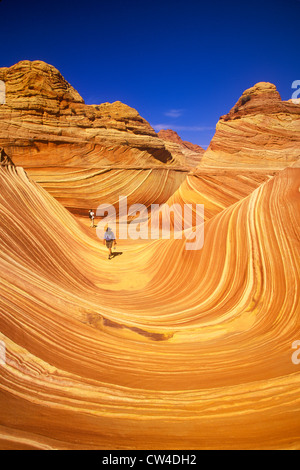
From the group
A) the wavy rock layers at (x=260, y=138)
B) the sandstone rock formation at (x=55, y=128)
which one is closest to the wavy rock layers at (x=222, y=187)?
the wavy rock layers at (x=260, y=138)

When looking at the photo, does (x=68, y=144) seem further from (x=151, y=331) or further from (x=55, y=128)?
(x=151, y=331)

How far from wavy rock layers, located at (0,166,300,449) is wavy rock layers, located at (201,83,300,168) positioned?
16.7 feet

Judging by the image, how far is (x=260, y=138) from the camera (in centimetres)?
824

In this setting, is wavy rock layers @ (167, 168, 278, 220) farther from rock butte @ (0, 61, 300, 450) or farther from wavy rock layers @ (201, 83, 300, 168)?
rock butte @ (0, 61, 300, 450)

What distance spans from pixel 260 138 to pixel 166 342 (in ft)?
26.5

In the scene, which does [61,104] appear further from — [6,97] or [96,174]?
[96,174]

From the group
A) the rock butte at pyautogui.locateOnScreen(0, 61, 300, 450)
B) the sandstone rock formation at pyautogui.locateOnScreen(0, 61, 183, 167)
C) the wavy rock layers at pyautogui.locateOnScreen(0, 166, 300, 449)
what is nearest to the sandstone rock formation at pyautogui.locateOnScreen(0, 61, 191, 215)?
the sandstone rock formation at pyautogui.locateOnScreen(0, 61, 183, 167)

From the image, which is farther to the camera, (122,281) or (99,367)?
(122,281)

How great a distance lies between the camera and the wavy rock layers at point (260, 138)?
8000 mm

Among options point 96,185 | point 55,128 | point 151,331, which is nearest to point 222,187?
point 96,185

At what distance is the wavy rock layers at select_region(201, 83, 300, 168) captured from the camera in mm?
8000
